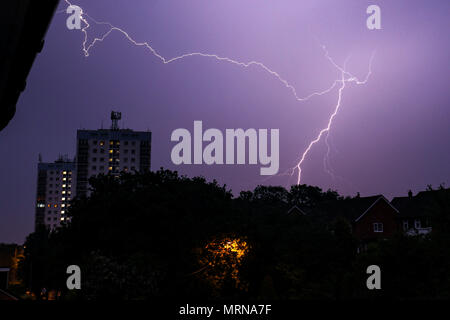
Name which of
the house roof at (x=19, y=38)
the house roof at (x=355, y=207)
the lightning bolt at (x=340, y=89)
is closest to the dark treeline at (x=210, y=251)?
the lightning bolt at (x=340, y=89)

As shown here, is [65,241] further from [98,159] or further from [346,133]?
[98,159]

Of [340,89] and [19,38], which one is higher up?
[340,89]

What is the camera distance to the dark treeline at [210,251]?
1742cm

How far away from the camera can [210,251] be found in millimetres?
21797

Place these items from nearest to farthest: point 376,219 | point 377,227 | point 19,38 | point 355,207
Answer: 1. point 19,38
2. point 377,227
3. point 376,219
4. point 355,207

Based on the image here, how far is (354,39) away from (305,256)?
11.6 meters

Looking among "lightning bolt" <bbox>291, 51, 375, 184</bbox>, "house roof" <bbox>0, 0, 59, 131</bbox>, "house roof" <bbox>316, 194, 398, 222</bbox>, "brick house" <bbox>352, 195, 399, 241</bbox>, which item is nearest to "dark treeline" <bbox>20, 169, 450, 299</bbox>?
"lightning bolt" <bbox>291, 51, 375, 184</bbox>

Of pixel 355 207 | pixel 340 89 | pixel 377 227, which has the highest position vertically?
pixel 340 89

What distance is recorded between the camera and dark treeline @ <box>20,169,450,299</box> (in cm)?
1742

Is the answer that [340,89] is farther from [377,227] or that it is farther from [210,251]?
[377,227]

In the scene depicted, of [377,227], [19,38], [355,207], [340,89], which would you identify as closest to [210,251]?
[340,89]

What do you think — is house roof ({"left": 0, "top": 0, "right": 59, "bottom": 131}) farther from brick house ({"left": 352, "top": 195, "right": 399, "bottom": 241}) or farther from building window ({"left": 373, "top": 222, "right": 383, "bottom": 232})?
building window ({"left": 373, "top": 222, "right": 383, "bottom": 232})

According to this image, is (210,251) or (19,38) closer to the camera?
(19,38)
